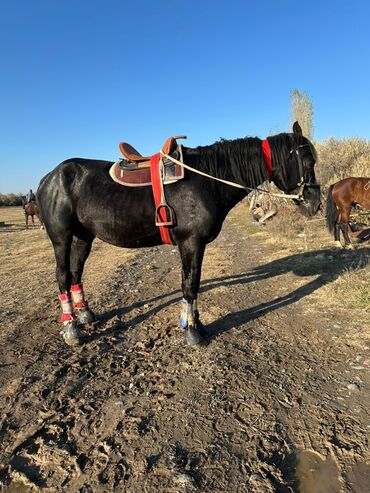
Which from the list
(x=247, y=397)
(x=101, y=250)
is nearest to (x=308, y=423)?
(x=247, y=397)

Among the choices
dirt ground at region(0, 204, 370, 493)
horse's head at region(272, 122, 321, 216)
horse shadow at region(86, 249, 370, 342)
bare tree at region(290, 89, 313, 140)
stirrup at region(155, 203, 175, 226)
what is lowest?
dirt ground at region(0, 204, 370, 493)

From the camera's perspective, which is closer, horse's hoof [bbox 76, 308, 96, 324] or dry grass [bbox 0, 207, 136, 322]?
horse's hoof [bbox 76, 308, 96, 324]

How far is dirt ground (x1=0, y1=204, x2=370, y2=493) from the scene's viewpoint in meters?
2.10

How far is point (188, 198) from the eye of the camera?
3.66m

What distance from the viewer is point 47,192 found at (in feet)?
13.2

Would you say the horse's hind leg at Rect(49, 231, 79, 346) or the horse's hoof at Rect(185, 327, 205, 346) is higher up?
the horse's hind leg at Rect(49, 231, 79, 346)

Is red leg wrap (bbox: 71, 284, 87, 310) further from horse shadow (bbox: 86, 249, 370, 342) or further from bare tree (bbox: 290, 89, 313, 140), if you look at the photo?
bare tree (bbox: 290, 89, 313, 140)

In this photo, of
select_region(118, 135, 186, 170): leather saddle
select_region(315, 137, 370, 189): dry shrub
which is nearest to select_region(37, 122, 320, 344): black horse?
select_region(118, 135, 186, 170): leather saddle

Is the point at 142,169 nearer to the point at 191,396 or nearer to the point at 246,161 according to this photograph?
the point at 246,161

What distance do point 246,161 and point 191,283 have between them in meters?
1.52

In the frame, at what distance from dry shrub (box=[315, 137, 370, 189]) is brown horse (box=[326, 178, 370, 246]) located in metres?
4.76

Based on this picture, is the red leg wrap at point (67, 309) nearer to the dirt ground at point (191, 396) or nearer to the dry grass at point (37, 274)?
the dirt ground at point (191, 396)

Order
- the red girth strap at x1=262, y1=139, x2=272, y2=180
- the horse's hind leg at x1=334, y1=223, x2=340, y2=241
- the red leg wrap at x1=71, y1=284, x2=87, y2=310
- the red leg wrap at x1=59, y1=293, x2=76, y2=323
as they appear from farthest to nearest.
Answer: the horse's hind leg at x1=334, y1=223, x2=340, y2=241, the red leg wrap at x1=71, y1=284, x2=87, y2=310, the red leg wrap at x1=59, y1=293, x2=76, y2=323, the red girth strap at x1=262, y1=139, x2=272, y2=180

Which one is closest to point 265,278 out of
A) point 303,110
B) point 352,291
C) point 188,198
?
point 352,291
